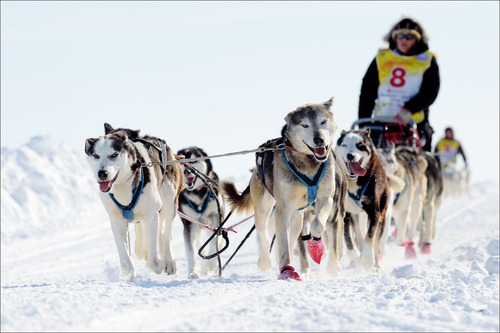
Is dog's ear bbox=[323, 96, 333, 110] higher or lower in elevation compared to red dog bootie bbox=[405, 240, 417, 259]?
higher

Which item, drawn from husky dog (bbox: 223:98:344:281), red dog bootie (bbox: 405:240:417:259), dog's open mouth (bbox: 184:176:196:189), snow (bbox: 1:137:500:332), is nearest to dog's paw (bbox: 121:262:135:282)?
snow (bbox: 1:137:500:332)

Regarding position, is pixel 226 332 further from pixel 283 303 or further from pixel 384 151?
pixel 384 151

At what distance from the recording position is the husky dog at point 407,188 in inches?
333

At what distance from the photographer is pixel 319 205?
5.26 m

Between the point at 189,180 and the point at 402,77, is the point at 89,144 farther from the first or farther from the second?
the point at 402,77

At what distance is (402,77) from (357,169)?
2.16 m

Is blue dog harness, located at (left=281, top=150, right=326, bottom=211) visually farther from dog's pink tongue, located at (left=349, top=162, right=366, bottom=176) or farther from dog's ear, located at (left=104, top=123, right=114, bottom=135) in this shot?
dog's ear, located at (left=104, top=123, right=114, bottom=135)

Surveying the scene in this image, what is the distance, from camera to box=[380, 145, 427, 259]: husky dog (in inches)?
333

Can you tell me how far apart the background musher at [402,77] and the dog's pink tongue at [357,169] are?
1.86m

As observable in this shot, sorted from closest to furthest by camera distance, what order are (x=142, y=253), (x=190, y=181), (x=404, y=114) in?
(x=142, y=253)
(x=190, y=181)
(x=404, y=114)

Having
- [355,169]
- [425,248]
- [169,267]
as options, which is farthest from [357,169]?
[425,248]

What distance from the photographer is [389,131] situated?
337 inches

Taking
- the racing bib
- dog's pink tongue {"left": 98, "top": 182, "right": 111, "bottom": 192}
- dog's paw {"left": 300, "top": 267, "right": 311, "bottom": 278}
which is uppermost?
the racing bib

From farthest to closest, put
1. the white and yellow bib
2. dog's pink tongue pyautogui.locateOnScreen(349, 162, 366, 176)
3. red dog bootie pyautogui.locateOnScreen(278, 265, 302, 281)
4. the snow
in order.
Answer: the white and yellow bib
dog's pink tongue pyautogui.locateOnScreen(349, 162, 366, 176)
red dog bootie pyautogui.locateOnScreen(278, 265, 302, 281)
the snow
